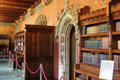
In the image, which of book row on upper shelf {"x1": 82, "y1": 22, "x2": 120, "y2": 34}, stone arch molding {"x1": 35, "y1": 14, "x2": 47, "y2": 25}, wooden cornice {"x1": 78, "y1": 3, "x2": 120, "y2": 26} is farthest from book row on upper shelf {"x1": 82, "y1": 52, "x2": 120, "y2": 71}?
stone arch molding {"x1": 35, "y1": 14, "x2": 47, "y2": 25}

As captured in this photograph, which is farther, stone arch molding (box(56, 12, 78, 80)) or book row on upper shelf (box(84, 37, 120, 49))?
stone arch molding (box(56, 12, 78, 80))

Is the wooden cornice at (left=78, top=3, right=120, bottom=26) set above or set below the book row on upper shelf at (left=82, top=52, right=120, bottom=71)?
above

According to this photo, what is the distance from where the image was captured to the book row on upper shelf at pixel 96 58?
3295mm

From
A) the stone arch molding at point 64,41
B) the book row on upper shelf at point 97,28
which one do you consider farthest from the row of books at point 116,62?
the stone arch molding at point 64,41

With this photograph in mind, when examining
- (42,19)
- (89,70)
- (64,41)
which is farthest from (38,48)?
(89,70)

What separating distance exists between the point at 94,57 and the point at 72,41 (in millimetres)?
2810

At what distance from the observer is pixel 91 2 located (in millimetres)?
4832

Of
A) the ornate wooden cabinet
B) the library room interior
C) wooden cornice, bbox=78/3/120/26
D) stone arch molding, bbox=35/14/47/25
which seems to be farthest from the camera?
stone arch molding, bbox=35/14/47/25

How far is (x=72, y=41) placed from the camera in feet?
22.3

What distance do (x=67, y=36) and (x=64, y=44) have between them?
374 mm

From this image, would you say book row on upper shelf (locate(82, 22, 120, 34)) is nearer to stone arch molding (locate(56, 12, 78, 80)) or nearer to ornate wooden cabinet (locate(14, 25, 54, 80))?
stone arch molding (locate(56, 12, 78, 80))

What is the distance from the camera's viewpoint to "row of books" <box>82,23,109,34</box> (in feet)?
12.1

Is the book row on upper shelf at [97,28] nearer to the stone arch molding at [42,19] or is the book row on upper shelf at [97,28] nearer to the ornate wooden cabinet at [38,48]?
the ornate wooden cabinet at [38,48]

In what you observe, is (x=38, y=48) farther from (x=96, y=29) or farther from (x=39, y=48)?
(x=96, y=29)
